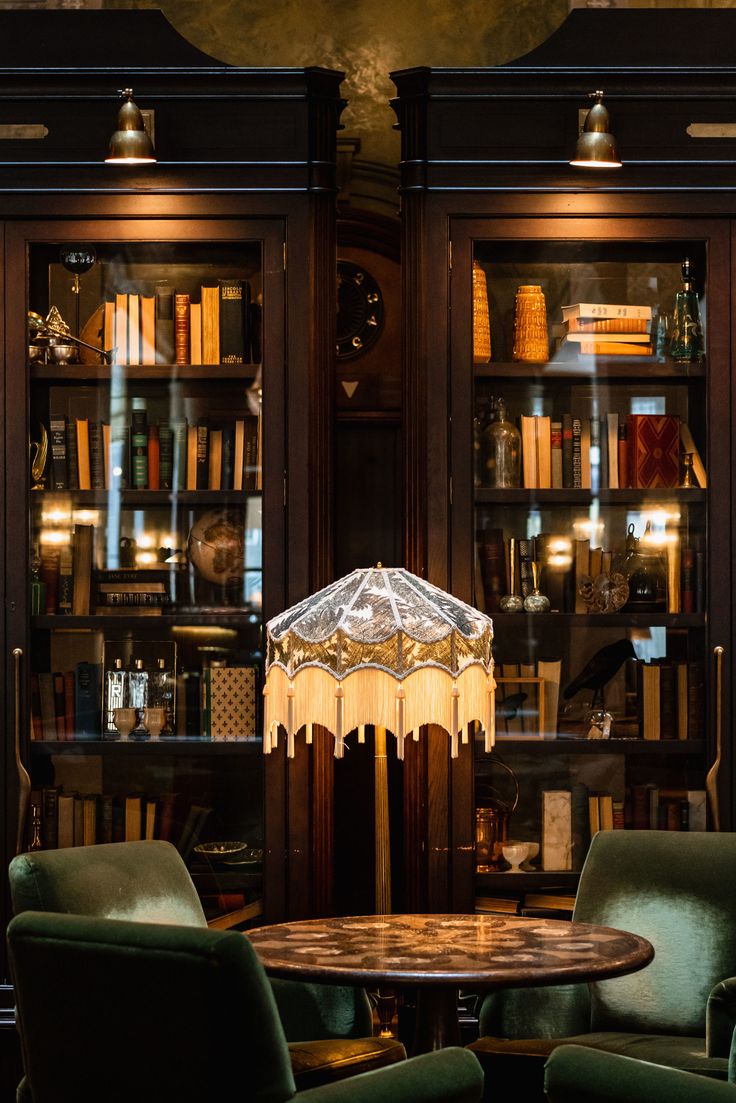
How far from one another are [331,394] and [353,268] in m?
1.65

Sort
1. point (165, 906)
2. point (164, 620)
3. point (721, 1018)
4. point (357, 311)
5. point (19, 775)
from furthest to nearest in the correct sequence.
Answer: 1. point (357, 311)
2. point (164, 620)
3. point (19, 775)
4. point (165, 906)
5. point (721, 1018)

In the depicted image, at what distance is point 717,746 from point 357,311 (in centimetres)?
239

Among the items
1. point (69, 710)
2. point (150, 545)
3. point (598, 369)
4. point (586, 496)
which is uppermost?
point (598, 369)

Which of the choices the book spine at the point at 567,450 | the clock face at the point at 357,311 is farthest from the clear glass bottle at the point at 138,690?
the clock face at the point at 357,311

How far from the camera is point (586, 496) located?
4352 mm

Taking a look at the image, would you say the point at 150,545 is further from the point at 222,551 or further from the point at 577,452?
the point at 577,452

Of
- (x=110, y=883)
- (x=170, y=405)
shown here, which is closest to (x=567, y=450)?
(x=170, y=405)

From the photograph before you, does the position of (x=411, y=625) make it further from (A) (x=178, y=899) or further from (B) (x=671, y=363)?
(B) (x=671, y=363)

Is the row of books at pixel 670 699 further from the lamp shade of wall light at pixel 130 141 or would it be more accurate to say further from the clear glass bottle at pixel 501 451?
the lamp shade of wall light at pixel 130 141

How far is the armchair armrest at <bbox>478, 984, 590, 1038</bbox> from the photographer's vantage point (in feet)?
11.3

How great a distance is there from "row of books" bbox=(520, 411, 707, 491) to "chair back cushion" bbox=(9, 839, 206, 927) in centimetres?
161

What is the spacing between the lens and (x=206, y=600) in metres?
4.30

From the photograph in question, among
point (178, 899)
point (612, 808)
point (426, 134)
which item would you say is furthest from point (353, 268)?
point (178, 899)

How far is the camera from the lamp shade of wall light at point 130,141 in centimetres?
398
